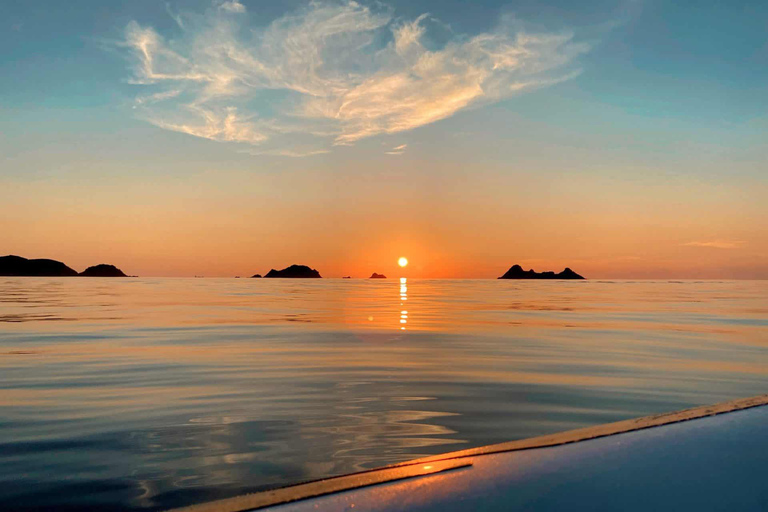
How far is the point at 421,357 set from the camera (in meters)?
13.1

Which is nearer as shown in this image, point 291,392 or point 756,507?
point 756,507

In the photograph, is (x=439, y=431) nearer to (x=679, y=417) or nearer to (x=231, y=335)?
(x=679, y=417)

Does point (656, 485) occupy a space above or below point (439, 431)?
above

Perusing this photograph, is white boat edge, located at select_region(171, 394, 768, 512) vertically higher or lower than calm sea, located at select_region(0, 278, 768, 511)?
higher

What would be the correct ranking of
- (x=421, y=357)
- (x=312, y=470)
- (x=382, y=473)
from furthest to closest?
(x=421, y=357)
(x=312, y=470)
(x=382, y=473)

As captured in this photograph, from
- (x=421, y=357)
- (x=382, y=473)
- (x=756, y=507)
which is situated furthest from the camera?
(x=421, y=357)

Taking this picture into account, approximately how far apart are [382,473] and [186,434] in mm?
3377

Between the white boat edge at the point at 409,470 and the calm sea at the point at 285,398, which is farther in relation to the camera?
the calm sea at the point at 285,398

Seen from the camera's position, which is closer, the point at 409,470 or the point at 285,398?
the point at 409,470

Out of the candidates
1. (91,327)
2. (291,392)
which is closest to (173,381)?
(291,392)

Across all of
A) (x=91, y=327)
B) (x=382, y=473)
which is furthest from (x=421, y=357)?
(x=91, y=327)

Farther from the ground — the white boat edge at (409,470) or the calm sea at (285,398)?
the white boat edge at (409,470)

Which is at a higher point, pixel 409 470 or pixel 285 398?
pixel 409 470

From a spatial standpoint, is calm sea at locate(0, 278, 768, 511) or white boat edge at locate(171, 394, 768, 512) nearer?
white boat edge at locate(171, 394, 768, 512)
